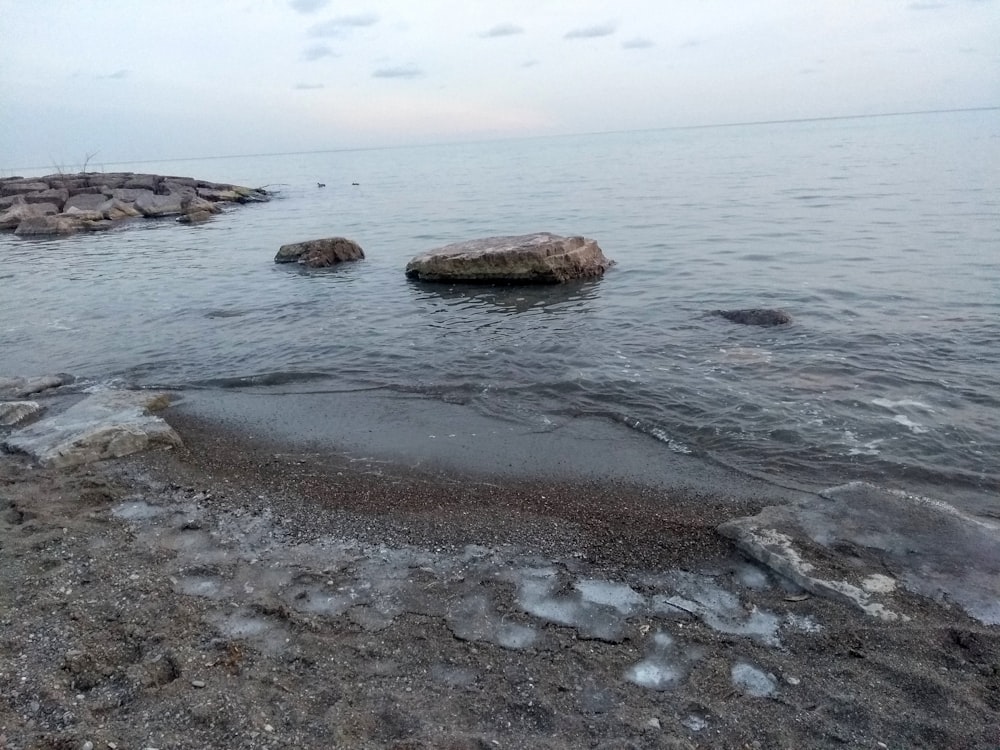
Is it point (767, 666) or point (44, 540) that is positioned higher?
point (44, 540)

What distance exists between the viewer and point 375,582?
4.59 m

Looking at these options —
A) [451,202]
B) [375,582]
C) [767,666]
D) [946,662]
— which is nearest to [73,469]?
[375,582]

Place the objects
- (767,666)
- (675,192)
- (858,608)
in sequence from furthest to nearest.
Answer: (675,192) < (858,608) < (767,666)

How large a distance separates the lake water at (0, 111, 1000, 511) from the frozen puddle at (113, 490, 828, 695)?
2.46m

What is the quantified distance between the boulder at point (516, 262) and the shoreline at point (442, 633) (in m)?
9.35

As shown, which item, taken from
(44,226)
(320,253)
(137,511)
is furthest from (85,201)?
(137,511)

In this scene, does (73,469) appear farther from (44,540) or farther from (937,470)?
(937,470)

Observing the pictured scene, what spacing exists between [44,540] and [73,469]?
5.17 ft

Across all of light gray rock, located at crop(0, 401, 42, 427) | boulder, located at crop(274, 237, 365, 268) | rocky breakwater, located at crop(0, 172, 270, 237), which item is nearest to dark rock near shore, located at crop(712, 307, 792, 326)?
light gray rock, located at crop(0, 401, 42, 427)

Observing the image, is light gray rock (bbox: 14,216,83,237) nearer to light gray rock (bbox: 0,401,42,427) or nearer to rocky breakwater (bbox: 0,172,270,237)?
rocky breakwater (bbox: 0,172,270,237)

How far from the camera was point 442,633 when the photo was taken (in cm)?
404

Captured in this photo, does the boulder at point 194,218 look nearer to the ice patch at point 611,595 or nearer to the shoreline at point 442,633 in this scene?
the shoreline at point 442,633

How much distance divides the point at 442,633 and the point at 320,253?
1611cm

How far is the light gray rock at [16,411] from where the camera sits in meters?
7.82
